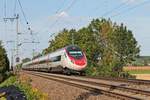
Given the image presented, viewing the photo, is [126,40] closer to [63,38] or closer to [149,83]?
[63,38]

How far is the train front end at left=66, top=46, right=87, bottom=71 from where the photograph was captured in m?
44.2

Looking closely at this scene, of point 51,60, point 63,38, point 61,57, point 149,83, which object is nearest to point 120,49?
point 63,38

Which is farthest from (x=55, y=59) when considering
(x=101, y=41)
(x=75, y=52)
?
(x=101, y=41)

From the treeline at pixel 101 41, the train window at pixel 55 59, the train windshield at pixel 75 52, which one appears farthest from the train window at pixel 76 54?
the treeline at pixel 101 41

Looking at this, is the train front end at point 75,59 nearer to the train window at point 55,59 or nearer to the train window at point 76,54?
the train window at point 76,54

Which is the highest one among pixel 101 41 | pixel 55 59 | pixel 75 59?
pixel 101 41

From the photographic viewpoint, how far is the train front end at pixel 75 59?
44219mm

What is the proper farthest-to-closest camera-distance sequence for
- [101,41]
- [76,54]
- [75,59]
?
[101,41]
[76,54]
[75,59]

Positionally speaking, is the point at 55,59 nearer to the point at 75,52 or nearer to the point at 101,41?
the point at 75,52

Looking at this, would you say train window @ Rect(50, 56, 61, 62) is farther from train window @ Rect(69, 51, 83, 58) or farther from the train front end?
train window @ Rect(69, 51, 83, 58)

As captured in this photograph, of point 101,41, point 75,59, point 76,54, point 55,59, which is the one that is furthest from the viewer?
point 101,41

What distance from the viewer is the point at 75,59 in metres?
44.4

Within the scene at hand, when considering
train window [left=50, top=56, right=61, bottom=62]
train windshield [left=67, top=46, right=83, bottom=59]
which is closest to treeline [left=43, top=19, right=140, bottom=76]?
train window [left=50, top=56, right=61, bottom=62]

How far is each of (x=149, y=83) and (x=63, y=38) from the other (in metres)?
82.8
